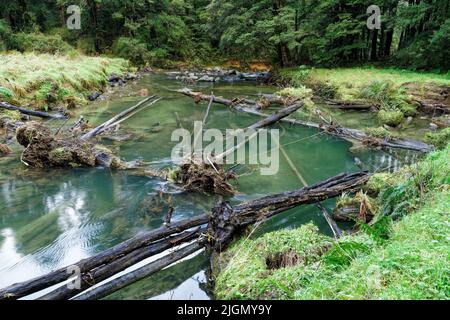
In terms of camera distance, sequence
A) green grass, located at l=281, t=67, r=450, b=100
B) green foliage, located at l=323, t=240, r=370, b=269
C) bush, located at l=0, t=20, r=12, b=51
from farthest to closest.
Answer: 1. bush, located at l=0, t=20, r=12, b=51
2. green grass, located at l=281, t=67, r=450, b=100
3. green foliage, located at l=323, t=240, r=370, b=269

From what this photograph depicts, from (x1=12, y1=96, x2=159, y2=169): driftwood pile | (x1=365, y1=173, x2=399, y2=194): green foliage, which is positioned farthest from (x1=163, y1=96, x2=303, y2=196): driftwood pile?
(x1=365, y1=173, x2=399, y2=194): green foliage

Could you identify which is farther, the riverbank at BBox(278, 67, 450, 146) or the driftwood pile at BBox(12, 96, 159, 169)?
the riverbank at BBox(278, 67, 450, 146)

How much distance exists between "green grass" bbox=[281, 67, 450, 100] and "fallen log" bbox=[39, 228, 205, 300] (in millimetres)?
11975

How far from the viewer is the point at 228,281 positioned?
376cm

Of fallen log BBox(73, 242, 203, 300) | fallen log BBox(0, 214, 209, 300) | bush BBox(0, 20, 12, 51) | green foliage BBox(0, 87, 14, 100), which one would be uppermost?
bush BBox(0, 20, 12, 51)

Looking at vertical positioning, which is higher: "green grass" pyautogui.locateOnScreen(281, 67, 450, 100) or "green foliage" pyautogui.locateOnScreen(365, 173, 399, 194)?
"green grass" pyautogui.locateOnScreen(281, 67, 450, 100)

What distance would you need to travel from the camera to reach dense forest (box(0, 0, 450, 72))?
1764cm

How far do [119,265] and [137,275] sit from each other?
24 centimetres

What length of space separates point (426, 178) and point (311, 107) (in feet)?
25.5

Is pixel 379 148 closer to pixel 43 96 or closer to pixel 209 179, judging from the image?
pixel 209 179

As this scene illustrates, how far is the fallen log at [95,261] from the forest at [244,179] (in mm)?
15

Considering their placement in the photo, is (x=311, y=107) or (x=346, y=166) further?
(x=311, y=107)

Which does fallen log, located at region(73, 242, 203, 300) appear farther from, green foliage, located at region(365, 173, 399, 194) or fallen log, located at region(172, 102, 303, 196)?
green foliage, located at region(365, 173, 399, 194)

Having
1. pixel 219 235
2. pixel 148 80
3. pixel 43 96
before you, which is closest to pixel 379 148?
pixel 219 235
